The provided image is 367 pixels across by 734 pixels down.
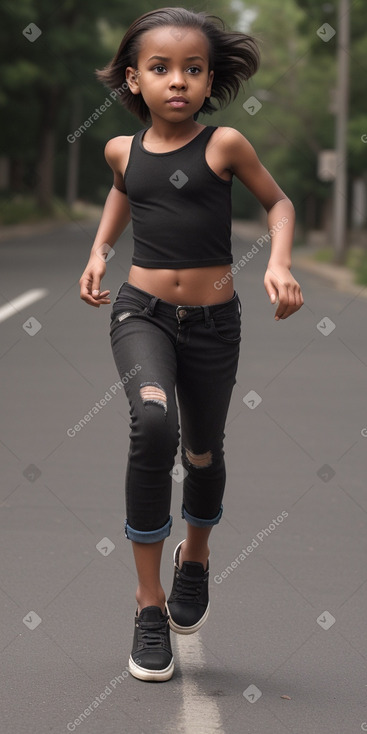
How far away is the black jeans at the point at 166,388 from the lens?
3.86 meters

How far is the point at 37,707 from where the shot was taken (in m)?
3.82

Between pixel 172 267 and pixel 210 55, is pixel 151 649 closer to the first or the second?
pixel 172 267

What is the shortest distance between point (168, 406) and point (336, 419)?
5112 millimetres

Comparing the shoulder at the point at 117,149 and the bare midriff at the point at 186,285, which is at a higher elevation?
the shoulder at the point at 117,149

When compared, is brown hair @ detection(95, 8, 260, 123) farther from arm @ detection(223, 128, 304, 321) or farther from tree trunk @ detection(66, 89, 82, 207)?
tree trunk @ detection(66, 89, 82, 207)

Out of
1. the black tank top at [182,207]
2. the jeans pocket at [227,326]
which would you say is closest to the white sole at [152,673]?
the jeans pocket at [227,326]

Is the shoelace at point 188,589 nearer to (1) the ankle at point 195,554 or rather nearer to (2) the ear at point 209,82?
(1) the ankle at point 195,554

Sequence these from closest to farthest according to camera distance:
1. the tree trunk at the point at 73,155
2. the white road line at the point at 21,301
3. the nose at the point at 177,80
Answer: the nose at the point at 177,80 < the white road line at the point at 21,301 < the tree trunk at the point at 73,155

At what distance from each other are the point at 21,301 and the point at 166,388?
44.4 feet

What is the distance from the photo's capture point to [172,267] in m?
4.02

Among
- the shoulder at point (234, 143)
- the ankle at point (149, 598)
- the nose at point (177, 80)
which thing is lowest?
the ankle at point (149, 598)

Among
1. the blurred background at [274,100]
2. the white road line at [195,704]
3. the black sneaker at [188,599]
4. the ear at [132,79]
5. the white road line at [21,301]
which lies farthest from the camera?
the blurred background at [274,100]

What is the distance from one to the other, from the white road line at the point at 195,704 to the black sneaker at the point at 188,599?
0.30ft

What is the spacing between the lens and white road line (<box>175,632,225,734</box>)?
3.67 metres
